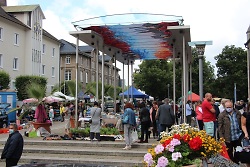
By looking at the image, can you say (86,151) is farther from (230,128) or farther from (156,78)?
(156,78)

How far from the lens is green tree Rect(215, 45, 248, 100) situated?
5203cm

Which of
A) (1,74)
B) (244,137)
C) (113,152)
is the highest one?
(1,74)

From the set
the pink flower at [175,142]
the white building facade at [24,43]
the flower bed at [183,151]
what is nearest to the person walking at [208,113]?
the flower bed at [183,151]

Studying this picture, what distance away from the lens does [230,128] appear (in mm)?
9805

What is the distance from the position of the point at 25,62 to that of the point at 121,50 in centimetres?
3111

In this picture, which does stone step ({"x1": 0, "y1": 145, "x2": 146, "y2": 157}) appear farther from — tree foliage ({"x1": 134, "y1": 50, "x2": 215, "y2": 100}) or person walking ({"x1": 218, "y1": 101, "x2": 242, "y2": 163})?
tree foliage ({"x1": 134, "y1": 50, "x2": 215, "y2": 100})

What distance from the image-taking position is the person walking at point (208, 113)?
11852mm

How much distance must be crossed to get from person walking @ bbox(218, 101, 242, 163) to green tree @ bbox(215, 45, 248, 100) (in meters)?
41.9

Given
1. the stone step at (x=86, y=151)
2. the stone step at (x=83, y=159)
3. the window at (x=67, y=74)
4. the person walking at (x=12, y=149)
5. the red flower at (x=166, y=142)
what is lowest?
the stone step at (x=83, y=159)

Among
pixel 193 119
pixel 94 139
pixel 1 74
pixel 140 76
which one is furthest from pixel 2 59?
pixel 94 139

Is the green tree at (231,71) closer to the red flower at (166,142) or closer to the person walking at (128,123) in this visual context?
the person walking at (128,123)

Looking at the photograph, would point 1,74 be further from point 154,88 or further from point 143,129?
point 143,129

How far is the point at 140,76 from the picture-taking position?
170ft

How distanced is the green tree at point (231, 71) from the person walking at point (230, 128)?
41884 mm
